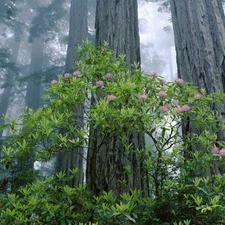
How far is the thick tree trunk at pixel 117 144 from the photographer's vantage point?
87.7 inches

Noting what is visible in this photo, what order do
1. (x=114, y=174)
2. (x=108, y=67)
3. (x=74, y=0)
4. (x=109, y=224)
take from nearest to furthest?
(x=109, y=224)
(x=108, y=67)
(x=114, y=174)
(x=74, y=0)

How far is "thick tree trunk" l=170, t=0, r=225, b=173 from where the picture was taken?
2.58 m

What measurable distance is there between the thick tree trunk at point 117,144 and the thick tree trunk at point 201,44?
20.8 inches

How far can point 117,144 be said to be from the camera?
246 centimetres

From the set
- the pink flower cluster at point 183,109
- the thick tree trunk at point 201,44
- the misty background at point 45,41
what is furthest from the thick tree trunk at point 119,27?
the misty background at point 45,41

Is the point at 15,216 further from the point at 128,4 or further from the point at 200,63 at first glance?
the point at 128,4

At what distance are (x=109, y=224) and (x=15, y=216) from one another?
0.57 m

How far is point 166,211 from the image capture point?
1787 millimetres

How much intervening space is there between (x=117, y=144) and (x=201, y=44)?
4.45 feet

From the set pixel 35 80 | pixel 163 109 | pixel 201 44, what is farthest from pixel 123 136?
pixel 35 80

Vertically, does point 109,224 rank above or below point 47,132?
below

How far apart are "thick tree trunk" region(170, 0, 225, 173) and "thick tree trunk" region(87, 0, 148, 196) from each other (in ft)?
1.73

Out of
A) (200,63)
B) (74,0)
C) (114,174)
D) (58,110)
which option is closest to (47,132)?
(58,110)

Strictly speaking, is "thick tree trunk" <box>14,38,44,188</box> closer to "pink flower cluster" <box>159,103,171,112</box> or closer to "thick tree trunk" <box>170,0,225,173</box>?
"thick tree trunk" <box>170,0,225,173</box>
